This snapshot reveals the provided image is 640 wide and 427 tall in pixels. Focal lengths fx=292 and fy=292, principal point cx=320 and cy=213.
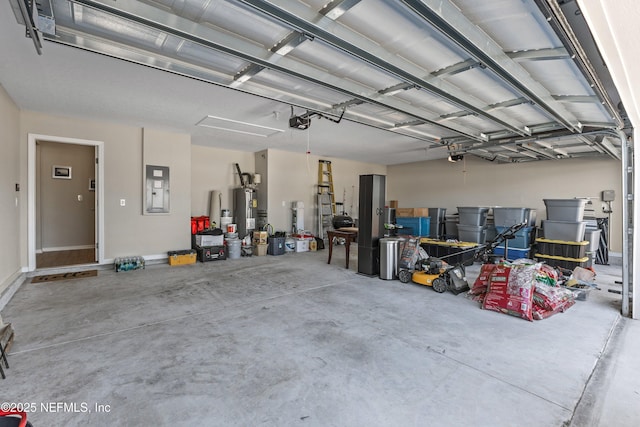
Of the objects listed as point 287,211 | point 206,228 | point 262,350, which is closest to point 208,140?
point 206,228

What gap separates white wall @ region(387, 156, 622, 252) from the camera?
648 cm

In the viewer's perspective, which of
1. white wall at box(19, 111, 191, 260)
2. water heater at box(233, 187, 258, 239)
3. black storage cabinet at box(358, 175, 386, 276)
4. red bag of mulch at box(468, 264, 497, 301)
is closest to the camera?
red bag of mulch at box(468, 264, 497, 301)

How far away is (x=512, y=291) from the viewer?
11.2 ft

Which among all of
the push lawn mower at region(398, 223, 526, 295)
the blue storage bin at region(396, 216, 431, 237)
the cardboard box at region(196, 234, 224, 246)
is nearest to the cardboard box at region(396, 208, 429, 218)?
the blue storage bin at region(396, 216, 431, 237)

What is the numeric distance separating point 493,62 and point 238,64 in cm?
208

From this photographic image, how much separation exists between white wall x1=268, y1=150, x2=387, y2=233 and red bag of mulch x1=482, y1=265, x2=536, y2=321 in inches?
218

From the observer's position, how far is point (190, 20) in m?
1.94

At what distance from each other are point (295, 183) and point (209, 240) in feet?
9.77

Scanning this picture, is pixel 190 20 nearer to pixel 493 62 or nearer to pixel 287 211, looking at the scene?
pixel 493 62

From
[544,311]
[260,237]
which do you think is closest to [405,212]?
[260,237]

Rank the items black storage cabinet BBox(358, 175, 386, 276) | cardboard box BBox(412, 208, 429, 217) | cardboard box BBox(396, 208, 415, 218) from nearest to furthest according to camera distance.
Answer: black storage cabinet BBox(358, 175, 386, 276) < cardboard box BBox(412, 208, 429, 217) < cardboard box BBox(396, 208, 415, 218)

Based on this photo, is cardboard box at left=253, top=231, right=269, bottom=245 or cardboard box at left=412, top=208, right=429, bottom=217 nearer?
cardboard box at left=253, top=231, right=269, bottom=245

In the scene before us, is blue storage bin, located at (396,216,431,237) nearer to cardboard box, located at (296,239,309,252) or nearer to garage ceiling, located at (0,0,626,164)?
cardboard box, located at (296,239,309,252)

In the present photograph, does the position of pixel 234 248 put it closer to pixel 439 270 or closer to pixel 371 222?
pixel 371 222
